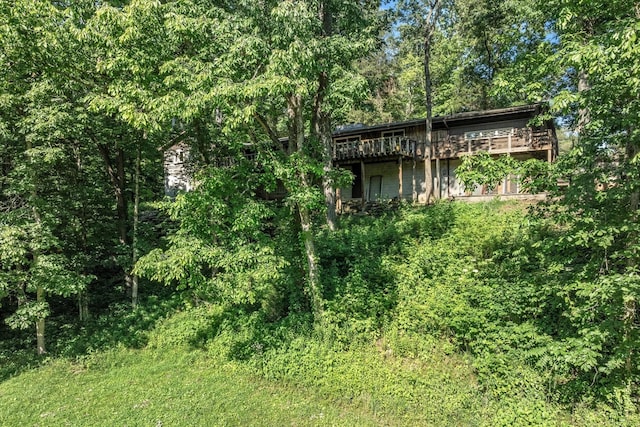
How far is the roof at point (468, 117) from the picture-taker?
16562mm

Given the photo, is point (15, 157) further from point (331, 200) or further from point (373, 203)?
point (373, 203)

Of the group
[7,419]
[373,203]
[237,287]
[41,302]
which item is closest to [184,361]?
[237,287]

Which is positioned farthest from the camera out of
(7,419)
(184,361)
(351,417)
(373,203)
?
(373,203)

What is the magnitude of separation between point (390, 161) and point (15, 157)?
15833 mm

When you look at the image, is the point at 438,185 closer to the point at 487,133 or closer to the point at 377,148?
the point at 487,133

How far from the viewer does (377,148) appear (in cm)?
1805

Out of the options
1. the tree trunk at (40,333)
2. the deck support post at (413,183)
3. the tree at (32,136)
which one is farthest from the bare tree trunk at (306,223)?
the deck support post at (413,183)

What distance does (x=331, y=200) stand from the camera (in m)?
13.7

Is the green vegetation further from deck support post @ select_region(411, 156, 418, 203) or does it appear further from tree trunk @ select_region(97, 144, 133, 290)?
deck support post @ select_region(411, 156, 418, 203)

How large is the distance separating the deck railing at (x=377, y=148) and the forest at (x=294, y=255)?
7226 millimetres

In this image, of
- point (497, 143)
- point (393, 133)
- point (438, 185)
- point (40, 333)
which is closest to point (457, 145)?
point (497, 143)

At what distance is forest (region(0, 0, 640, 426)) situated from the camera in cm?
555

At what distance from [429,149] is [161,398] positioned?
49.7ft

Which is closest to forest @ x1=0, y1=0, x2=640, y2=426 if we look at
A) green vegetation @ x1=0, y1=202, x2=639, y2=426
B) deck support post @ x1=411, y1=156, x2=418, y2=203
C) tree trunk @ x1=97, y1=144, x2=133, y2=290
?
green vegetation @ x1=0, y1=202, x2=639, y2=426
